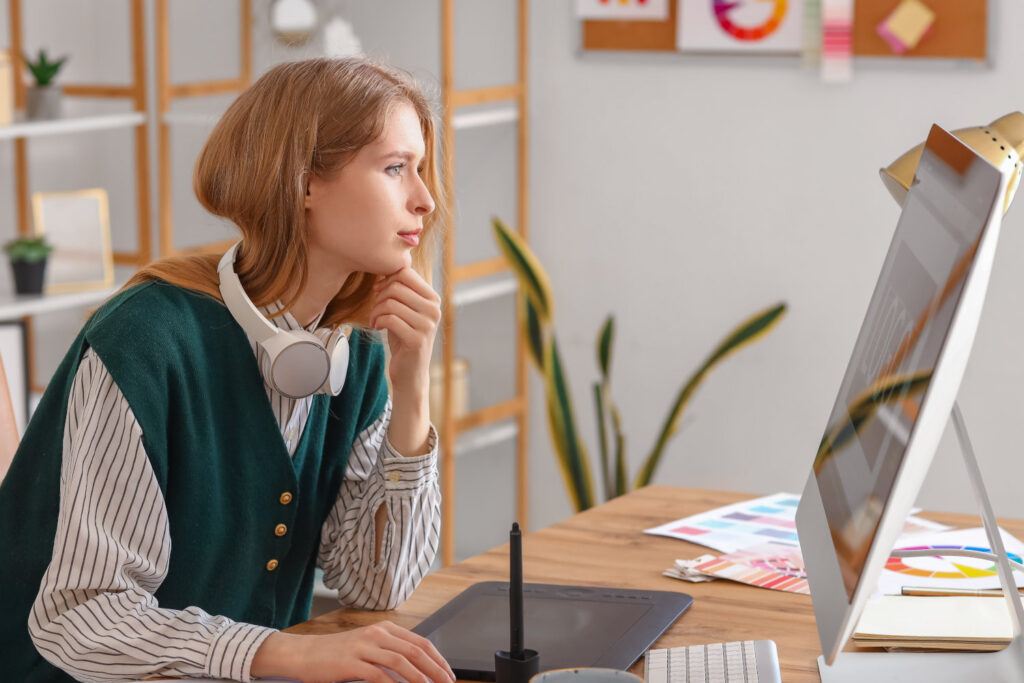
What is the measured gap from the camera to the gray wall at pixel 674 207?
302 cm

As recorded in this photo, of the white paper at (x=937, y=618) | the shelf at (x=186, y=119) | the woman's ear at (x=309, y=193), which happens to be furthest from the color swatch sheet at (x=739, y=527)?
the shelf at (x=186, y=119)

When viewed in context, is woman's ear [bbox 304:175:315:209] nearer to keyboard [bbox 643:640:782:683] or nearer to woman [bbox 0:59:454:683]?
woman [bbox 0:59:454:683]

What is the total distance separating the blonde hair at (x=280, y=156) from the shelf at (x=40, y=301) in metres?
1.54

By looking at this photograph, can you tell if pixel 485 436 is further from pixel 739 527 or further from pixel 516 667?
pixel 516 667

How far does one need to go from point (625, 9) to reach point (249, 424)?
7.13 feet

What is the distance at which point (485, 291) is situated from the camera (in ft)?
11.0

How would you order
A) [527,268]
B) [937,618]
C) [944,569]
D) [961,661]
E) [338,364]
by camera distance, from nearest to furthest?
[961,661], [937,618], [338,364], [944,569], [527,268]

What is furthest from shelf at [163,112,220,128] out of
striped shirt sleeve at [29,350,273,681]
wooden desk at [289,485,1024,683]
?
striped shirt sleeve at [29,350,273,681]

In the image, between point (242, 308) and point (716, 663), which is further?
point (242, 308)

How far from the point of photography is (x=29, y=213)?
334 cm

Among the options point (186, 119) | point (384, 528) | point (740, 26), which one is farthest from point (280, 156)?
point (740, 26)

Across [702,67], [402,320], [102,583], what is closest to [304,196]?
[402,320]

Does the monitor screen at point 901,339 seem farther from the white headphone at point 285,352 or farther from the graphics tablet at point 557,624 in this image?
the white headphone at point 285,352

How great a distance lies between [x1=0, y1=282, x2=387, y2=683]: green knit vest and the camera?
1.33 m
